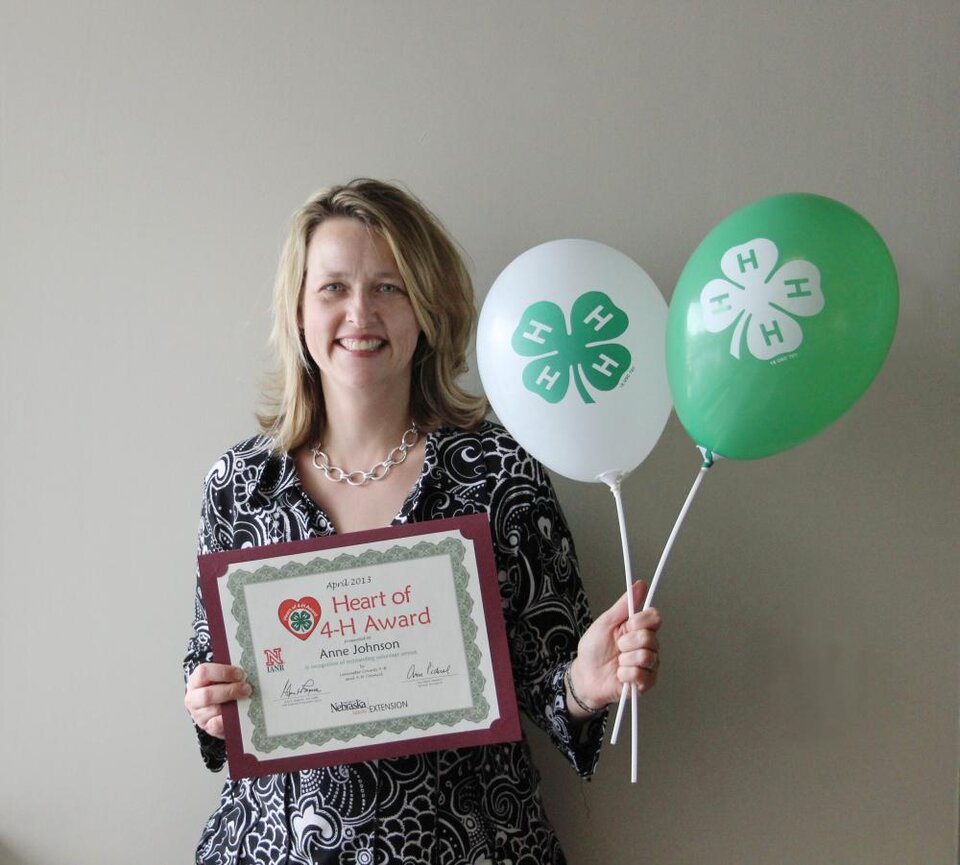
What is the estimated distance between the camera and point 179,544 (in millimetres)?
1690

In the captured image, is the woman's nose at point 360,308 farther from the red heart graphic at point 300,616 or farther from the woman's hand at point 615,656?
the woman's hand at point 615,656

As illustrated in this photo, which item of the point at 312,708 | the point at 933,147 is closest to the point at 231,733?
the point at 312,708

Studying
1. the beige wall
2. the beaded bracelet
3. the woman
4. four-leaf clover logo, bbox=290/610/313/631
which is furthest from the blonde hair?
the beaded bracelet

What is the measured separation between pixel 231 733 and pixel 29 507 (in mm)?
637

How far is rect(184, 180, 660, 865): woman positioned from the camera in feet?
4.38

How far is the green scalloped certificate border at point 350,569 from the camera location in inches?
51.4

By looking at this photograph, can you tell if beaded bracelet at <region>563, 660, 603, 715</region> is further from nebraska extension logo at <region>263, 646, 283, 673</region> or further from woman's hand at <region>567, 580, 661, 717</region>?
nebraska extension logo at <region>263, 646, 283, 673</region>

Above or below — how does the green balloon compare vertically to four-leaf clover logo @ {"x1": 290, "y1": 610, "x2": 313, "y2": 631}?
above

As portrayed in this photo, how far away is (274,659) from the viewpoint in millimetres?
1321

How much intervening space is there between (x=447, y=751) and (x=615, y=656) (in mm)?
297

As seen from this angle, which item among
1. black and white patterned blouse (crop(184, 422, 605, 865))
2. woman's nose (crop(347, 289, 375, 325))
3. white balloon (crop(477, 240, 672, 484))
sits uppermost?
woman's nose (crop(347, 289, 375, 325))

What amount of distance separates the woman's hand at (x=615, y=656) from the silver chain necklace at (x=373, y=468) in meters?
0.39

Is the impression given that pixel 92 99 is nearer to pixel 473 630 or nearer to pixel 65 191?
pixel 65 191

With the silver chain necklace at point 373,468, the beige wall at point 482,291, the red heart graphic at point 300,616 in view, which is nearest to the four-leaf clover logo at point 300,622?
the red heart graphic at point 300,616
